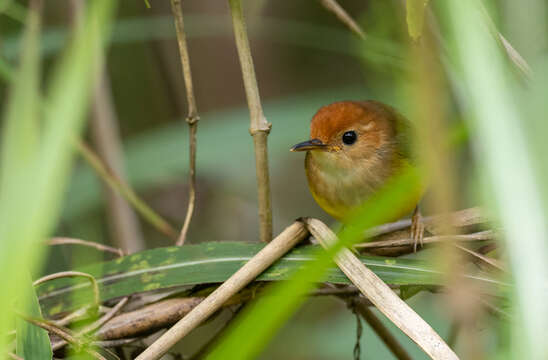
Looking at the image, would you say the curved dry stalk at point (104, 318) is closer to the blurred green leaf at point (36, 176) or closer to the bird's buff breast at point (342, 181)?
the blurred green leaf at point (36, 176)

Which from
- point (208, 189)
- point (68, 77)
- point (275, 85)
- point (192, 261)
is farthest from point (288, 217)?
point (68, 77)

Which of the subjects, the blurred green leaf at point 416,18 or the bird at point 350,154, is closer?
the blurred green leaf at point 416,18

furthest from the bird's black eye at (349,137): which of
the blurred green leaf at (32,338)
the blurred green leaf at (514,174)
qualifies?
A: the blurred green leaf at (514,174)

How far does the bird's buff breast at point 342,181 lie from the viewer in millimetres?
2314

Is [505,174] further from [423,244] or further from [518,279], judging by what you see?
[423,244]

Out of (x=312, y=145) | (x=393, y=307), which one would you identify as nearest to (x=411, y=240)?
(x=393, y=307)

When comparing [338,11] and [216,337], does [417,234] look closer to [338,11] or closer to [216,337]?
[216,337]

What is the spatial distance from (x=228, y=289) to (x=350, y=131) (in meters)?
1.30

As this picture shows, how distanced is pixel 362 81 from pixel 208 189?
1.31 m

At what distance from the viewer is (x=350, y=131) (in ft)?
8.07

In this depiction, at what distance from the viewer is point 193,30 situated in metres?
3.14

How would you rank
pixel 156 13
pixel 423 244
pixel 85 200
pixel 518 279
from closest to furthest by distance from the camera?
pixel 518 279, pixel 423 244, pixel 85 200, pixel 156 13

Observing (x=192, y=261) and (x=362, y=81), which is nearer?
(x=192, y=261)

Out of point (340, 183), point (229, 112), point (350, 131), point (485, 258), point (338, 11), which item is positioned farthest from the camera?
point (229, 112)
